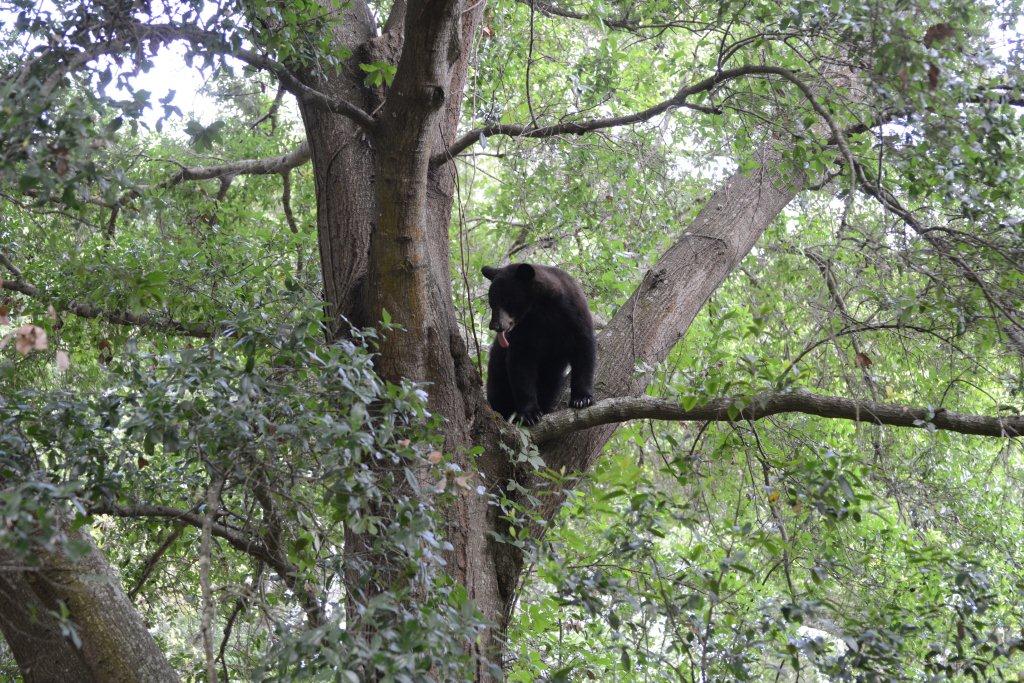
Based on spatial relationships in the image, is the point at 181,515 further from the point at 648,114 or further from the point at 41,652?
the point at 648,114

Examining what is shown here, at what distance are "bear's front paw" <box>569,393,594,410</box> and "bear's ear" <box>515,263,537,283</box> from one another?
40.3 inches

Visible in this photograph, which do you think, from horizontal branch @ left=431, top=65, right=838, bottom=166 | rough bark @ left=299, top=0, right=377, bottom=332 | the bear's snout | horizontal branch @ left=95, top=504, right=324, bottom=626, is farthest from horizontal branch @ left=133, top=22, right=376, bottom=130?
the bear's snout

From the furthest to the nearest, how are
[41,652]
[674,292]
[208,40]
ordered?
[674,292], [41,652], [208,40]

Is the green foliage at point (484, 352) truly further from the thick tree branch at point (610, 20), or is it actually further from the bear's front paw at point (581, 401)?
the bear's front paw at point (581, 401)

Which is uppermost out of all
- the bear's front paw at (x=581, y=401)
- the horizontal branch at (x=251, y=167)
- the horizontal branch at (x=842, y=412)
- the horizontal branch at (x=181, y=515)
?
the horizontal branch at (x=251, y=167)

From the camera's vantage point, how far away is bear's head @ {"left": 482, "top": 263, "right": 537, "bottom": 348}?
5.67m

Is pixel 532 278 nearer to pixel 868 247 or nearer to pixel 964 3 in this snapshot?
pixel 868 247

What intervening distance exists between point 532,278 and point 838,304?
6.84 feet

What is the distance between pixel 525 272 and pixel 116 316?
2.56 meters

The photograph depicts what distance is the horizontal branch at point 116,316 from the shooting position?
5098mm

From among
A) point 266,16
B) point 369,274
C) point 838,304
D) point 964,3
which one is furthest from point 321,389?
point 964,3

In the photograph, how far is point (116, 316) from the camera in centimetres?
548

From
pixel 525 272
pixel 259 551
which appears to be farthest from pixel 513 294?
pixel 259 551

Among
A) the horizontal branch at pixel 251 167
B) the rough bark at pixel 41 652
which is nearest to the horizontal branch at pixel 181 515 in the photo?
the rough bark at pixel 41 652
